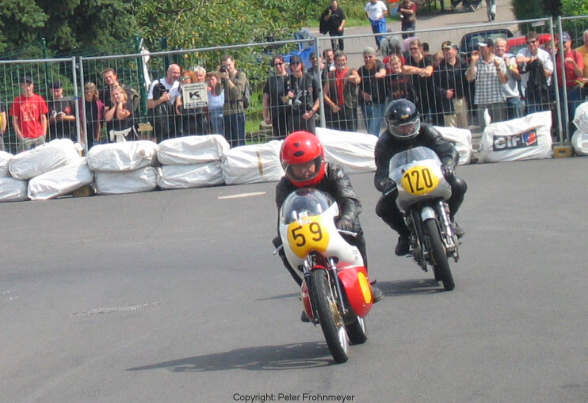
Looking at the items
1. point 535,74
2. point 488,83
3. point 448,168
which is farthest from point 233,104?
point 448,168

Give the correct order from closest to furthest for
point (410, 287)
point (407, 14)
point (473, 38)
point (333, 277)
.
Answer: point (333, 277)
point (410, 287)
point (473, 38)
point (407, 14)

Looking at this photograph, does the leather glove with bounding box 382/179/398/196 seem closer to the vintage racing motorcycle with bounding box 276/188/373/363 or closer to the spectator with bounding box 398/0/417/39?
the vintage racing motorcycle with bounding box 276/188/373/363

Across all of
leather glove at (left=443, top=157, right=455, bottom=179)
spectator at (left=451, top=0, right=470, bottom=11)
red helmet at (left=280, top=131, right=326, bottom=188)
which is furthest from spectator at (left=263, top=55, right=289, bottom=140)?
spectator at (left=451, top=0, right=470, bottom=11)

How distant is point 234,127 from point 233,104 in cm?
38

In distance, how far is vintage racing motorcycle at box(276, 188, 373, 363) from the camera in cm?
627

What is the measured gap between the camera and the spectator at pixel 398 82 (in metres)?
16.0

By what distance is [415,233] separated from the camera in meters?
8.64

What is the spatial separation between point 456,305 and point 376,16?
23690mm

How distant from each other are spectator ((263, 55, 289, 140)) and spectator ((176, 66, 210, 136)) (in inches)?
39.2

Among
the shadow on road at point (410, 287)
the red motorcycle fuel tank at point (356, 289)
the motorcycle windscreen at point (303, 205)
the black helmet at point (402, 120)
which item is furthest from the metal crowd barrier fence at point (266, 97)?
the red motorcycle fuel tank at point (356, 289)

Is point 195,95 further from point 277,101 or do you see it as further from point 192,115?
point 277,101

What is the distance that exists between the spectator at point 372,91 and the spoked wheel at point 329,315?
10045 mm

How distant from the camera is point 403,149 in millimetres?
8875

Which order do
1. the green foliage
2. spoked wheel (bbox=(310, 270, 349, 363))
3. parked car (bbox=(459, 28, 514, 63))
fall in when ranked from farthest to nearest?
1. the green foliage
2. parked car (bbox=(459, 28, 514, 63))
3. spoked wheel (bbox=(310, 270, 349, 363))
